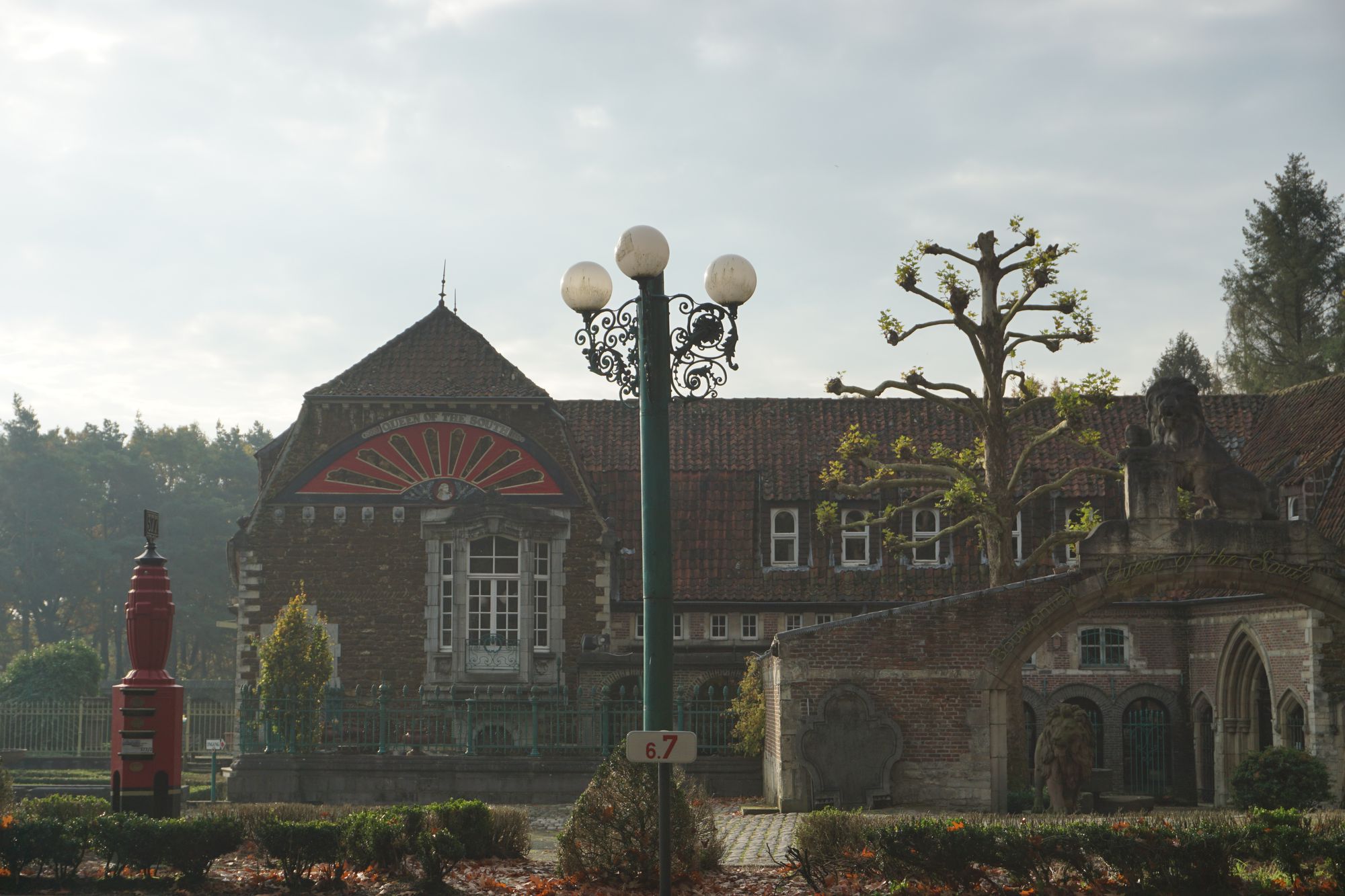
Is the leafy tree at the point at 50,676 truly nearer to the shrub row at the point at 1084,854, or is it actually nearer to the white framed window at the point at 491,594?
the white framed window at the point at 491,594

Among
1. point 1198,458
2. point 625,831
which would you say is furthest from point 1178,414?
point 625,831

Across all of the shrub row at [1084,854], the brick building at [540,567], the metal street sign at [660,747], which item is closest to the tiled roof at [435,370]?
the brick building at [540,567]

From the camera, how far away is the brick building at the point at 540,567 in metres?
30.9

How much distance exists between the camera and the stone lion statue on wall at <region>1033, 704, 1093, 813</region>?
814 inches

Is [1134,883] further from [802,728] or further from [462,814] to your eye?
[802,728]

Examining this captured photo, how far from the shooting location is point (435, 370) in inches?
1259

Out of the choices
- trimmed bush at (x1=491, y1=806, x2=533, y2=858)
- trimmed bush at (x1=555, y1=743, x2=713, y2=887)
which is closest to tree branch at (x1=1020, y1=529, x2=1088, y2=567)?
trimmed bush at (x1=491, y1=806, x2=533, y2=858)

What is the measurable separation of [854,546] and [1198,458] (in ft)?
45.4

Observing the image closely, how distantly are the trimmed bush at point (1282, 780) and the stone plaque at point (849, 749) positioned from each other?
629cm

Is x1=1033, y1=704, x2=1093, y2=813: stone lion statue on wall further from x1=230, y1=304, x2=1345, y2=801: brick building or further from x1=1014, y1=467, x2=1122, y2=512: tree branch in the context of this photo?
x1=230, y1=304, x2=1345, y2=801: brick building

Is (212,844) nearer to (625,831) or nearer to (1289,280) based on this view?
(625,831)

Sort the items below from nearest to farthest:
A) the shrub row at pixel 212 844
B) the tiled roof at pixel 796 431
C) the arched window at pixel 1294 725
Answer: the shrub row at pixel 212 844, the arched window at pixel 1294 725, the tiled roof at pixel 796 431

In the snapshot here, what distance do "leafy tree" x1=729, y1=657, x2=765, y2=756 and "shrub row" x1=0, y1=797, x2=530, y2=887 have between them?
39.8ft

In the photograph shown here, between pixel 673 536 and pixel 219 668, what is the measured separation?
149ft
